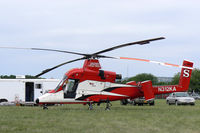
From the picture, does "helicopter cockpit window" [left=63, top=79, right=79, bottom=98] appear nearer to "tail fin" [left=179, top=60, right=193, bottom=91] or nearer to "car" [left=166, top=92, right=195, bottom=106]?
"tail fin" [left=179, top=60, right=193, bottom=91]

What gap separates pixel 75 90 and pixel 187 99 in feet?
53.1

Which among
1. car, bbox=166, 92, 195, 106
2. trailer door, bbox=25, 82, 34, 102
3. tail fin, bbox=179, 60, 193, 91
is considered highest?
tail fin, bbox=179, 60, 193, 91

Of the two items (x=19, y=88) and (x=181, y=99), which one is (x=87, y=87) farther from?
(x=181, y=99)

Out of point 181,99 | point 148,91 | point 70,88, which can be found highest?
point 70,88

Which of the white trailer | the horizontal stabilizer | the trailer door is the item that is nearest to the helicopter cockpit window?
the horizontal stabilizer

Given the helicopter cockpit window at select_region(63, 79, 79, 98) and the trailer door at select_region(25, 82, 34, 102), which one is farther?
the trailer door at select_region(25, 82, 34, 102)

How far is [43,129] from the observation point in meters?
11.7

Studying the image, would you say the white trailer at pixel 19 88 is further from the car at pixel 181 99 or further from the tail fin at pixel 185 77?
the tail fin at pixel 185 77

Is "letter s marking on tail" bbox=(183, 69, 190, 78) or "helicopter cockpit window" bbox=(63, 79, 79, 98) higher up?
"letter s marking on tail" bbox=(183, 69, 190, 78)

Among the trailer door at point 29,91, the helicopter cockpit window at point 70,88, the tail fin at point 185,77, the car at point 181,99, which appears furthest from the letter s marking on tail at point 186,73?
the trailer door at point 29,91

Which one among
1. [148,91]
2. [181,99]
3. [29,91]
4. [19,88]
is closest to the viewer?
[148,91]

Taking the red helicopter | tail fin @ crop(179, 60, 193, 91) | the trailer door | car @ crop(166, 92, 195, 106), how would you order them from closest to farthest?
the red helicopter, tail fin @ crop(179, 60, 193, 91), car @ crop(166, 92, 195, 106), the trailer door

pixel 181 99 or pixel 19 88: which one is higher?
pixel 19 88

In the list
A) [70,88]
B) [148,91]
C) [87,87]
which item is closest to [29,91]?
[70,88]
